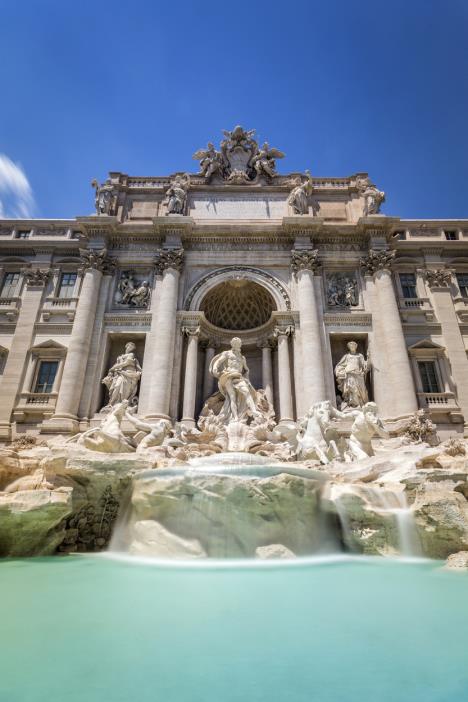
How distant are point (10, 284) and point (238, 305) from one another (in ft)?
40.9

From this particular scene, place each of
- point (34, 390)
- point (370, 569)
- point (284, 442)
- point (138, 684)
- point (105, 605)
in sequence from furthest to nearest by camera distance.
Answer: point (34, 390) < point (284, 442) < point (370, 569) < point (105, 605) < point (138, 684)

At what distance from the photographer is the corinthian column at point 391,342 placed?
15.9 meters

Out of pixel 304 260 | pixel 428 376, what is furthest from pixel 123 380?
pixel 428 376

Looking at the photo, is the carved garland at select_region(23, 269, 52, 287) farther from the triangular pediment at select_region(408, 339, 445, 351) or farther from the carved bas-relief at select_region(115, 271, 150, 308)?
the triangular pediment at select_region(408, 339, 445, 351)

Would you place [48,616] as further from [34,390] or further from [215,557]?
[34,390]

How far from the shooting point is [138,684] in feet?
7.24

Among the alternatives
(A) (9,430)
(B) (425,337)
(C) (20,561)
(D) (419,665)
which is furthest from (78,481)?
(B) (425,337)

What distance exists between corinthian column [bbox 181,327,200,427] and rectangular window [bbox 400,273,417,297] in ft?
36.8

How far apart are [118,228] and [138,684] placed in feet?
66.8

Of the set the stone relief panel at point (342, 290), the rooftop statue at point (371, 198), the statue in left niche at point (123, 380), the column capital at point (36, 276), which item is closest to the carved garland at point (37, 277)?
the column capital at point (36, 276)

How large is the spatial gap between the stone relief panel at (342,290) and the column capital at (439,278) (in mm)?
4092

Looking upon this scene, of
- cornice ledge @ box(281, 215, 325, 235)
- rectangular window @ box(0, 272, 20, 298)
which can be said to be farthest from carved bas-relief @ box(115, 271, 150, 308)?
cornice ledge @ box(281, 215, 325, 235)

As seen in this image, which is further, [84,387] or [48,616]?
[84,387]

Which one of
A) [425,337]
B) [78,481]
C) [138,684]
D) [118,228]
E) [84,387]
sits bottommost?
[138,684]
